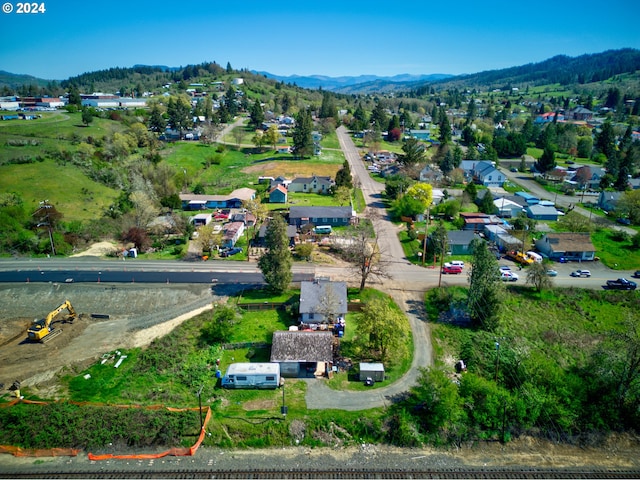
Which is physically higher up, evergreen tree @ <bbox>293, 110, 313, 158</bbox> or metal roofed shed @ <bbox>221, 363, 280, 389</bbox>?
evergreen tree @ <bbox>293, 110, 313, 158</bbox>

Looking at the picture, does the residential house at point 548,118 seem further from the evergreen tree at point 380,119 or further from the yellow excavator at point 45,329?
the yellow excavator at point 45,329

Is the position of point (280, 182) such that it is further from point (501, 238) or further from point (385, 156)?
point (501, 238)

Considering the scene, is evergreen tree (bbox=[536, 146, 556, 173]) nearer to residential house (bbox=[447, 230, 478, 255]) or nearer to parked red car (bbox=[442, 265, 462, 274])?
residential house (bbox=[447, 230, 478, 255])

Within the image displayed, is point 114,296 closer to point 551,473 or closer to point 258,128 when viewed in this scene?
point 551,473

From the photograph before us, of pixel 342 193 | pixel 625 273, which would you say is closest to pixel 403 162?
pixel 342 193

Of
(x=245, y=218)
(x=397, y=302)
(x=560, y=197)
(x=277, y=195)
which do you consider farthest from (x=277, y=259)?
(x=560, y=197)

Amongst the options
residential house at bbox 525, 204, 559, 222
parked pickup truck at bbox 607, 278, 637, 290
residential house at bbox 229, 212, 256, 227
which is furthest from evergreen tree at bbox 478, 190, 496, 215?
residential house at bbox 229, 212, 256, 227

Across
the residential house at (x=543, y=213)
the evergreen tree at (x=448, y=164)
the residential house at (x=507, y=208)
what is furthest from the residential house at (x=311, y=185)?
the residential house at (x=543, y=213)
